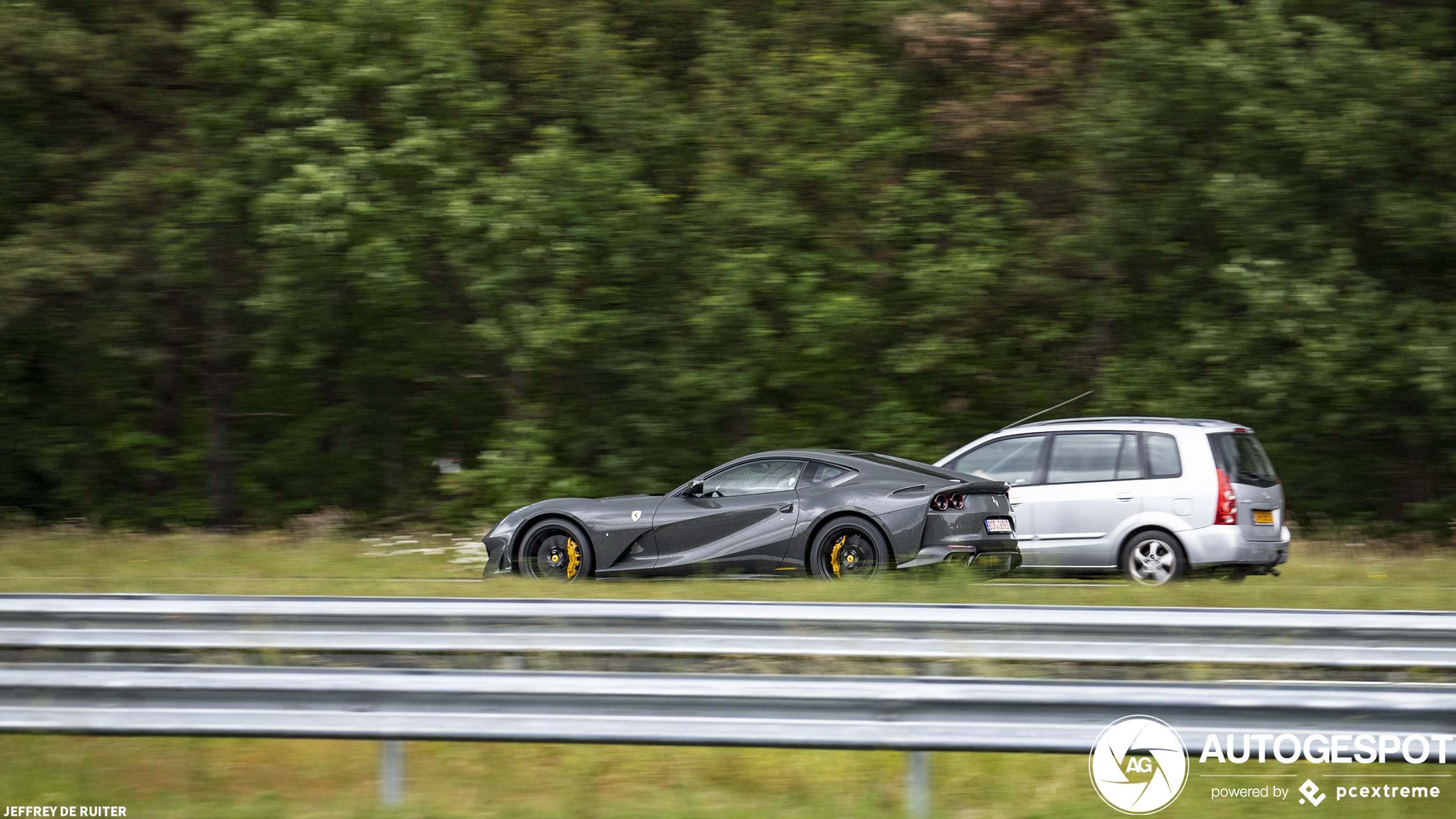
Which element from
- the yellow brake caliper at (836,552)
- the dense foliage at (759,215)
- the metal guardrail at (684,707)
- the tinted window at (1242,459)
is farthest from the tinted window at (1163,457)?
the metal guardrail at (684,707)

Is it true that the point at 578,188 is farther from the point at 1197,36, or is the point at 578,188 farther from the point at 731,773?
the point at 731,773

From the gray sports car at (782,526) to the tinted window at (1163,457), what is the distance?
1509mm

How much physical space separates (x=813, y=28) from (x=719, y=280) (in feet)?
12.8

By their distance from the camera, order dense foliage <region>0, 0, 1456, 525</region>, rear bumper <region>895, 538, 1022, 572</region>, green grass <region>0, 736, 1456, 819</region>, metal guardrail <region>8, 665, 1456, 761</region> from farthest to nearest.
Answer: dense foliage <region>0, 0, 1456, 525</region> < rear bumper <region>895, 538, 1022, 572</region> < green grass <region>0, 736, 1456, 819</region> < metal guardrail <region>8, 665, 1456, 761</region>

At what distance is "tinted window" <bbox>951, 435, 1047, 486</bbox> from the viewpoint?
11523 millimetres

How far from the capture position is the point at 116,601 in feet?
20.4

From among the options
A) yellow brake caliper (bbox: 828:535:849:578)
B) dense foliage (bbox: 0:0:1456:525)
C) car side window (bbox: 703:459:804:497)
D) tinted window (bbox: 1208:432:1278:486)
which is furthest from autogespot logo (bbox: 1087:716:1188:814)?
dense foliage (bbox: 0:0:1456:525)

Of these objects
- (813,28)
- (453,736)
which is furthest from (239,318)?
(453,736)

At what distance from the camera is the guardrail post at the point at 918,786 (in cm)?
485

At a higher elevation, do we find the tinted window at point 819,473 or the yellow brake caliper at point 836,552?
the tinted window at point 819,473

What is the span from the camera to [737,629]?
5.71 metres

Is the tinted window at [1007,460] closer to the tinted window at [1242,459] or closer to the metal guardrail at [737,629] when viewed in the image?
the tinted window at [1242,459]

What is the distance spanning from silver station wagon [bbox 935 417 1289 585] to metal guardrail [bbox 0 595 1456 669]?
5.20 meters

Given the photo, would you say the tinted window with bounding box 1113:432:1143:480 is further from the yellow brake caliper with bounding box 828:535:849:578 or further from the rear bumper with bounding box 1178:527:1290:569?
the yellow brake caliper with bounding box 828:535:849:578
